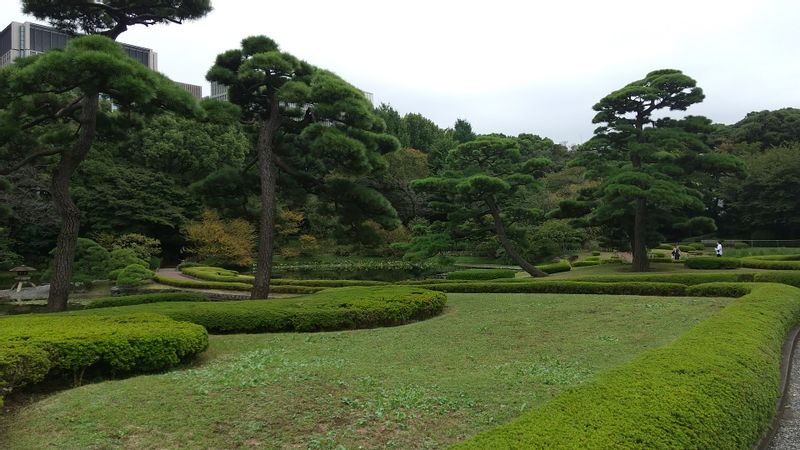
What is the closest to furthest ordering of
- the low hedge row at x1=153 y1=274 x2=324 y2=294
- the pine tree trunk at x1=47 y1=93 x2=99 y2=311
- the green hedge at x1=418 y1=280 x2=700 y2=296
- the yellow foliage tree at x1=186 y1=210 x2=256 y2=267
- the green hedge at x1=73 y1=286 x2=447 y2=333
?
the green hedge at x1=73 y1=286 x2=447 y2=333 → the pine tree trunk at x1=47 y1=93 x2=99 y2=311 → the green hedge at x1=418 y1=280 x2=700 y2=296 → the low hedge row at x1=153 y1=274 x2=324 y2=294 → the yellow foliage tree at x1=186 y1=210 x2=256 y2=267

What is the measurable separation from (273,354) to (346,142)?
5.25 metres

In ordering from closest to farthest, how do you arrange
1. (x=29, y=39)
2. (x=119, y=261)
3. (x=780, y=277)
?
(x=780, y=277) < (x=119, y=261) < (x=29, y=39)

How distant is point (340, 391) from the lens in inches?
167

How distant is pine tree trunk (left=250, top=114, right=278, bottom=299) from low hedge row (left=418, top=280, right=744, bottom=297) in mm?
4677

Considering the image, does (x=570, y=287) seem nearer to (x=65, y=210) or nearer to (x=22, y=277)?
(x=65, y=210)

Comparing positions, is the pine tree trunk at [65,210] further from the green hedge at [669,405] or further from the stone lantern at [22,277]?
the stone lantern at [22,277]

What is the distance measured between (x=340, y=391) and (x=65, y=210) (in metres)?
9.01

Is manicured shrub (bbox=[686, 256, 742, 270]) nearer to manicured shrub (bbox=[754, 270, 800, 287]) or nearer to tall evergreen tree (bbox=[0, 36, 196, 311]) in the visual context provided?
manicured shrub (bbox=[754, 270, 800, 287])

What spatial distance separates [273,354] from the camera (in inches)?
238

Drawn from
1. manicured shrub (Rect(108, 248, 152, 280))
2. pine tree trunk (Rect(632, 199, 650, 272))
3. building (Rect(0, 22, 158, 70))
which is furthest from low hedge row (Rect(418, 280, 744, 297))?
building (Rect(0, 22, 158, 70))

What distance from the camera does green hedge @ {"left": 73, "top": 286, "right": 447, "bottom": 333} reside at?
26.6 feet

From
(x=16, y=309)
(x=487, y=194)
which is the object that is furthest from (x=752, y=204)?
(x=16, y=309)

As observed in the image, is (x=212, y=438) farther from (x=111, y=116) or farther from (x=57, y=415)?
(x=111, y=116)

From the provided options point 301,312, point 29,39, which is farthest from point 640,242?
point 29,39
